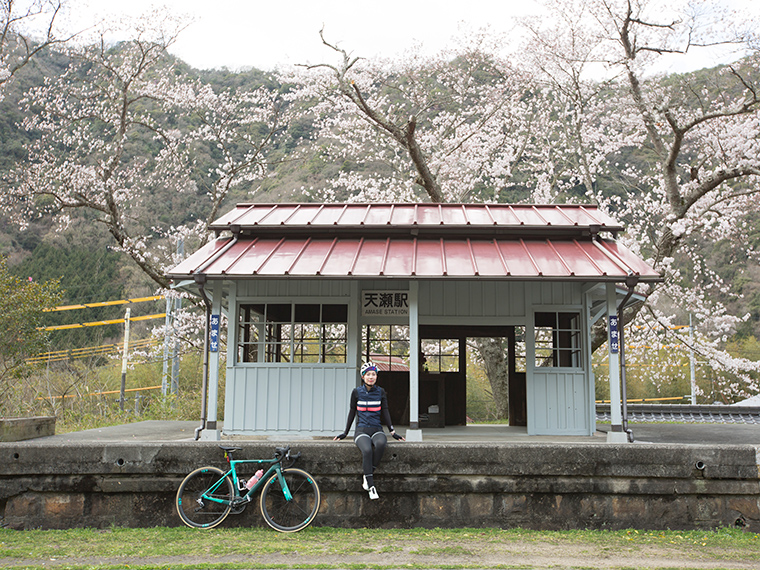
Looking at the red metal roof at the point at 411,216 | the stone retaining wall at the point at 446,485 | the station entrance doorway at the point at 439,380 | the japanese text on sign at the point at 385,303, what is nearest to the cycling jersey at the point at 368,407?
the stone retaining wall at the point at 446,485

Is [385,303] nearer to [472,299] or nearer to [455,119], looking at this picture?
[472,299]

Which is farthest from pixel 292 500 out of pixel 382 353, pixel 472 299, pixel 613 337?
pixel 382 353

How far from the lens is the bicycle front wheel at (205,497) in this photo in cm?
695

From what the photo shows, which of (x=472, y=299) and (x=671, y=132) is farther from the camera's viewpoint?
(x=671, y=132)

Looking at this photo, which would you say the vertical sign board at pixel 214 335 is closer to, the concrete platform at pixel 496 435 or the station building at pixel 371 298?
the station building at pixel 371 298

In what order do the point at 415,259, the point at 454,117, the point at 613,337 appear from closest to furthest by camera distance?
the point at 613,337
the point at 415,259
the point at 454,117

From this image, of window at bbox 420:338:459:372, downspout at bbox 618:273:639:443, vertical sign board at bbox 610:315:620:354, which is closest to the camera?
downspout at bbox 618:273:639:443

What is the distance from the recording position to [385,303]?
9586 millimetres

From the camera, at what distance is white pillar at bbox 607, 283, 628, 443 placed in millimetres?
8102

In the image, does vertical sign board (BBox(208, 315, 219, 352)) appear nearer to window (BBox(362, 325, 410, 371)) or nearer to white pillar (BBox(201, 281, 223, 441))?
white pillar (BBox(201, 281, 223, 441))

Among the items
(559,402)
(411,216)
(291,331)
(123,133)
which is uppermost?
(123,133)

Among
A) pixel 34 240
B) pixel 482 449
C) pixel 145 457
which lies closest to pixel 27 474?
pixel 145 457

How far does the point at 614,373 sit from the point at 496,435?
7.02 feet

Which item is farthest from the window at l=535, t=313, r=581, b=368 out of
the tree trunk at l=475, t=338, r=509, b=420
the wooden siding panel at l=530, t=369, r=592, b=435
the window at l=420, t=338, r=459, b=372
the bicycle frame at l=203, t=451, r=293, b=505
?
the tree trunk at l=475, t=338, r=509, b=420
